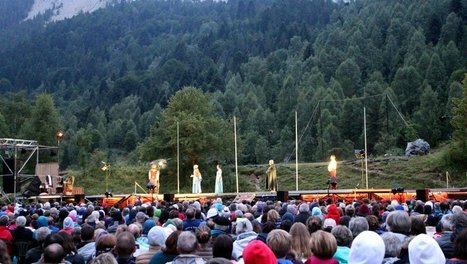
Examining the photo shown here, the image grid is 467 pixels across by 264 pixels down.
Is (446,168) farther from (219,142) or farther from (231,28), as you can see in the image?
(231,28)

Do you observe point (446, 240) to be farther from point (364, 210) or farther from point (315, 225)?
point (364, 210)

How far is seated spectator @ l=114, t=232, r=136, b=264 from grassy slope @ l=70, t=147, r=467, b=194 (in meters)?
36.7

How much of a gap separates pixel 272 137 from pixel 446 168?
144 ft

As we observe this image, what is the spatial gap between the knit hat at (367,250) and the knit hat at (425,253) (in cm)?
38

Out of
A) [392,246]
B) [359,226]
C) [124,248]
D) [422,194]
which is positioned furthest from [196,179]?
[392,246]

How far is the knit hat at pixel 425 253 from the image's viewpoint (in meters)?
5.33

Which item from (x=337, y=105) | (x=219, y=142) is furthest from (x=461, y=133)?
(x=337, y=105)

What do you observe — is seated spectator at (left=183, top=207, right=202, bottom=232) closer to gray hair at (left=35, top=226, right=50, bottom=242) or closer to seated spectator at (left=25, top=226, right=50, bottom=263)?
gray hair at (left=35, top=226, right=50, bottom=242)

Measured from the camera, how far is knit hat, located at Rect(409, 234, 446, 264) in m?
5.33

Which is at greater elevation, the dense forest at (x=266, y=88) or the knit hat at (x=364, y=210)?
the dense forest at (x=266, y=88)

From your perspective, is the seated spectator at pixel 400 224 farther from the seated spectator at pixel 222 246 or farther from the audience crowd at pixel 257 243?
the seated spectator at pixel 222 246

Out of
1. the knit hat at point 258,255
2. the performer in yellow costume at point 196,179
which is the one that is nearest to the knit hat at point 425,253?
the knit hat at point 258,255

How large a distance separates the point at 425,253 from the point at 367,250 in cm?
54

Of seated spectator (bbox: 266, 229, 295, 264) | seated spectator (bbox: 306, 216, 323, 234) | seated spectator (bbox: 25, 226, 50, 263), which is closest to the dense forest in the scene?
seated spectator (bbox: 306, 216, 323, 234)
